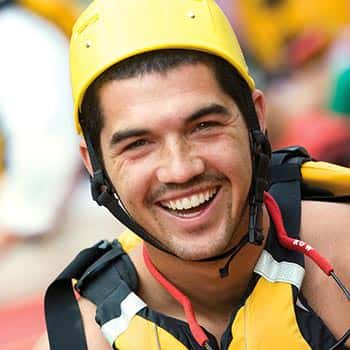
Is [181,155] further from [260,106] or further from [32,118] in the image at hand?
[32,118]

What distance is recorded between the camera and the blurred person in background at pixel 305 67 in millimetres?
5180

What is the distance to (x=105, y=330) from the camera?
2.31 m

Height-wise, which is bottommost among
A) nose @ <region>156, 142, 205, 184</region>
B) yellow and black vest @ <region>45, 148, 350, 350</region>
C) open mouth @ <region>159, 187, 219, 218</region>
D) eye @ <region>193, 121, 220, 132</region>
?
yellow and black vest @ <region>45, 148, 350, 350</region>

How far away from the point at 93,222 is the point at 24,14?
1.04 m

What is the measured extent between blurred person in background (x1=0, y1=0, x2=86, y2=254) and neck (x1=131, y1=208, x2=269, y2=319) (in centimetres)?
241

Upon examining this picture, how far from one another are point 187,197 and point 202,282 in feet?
0.96

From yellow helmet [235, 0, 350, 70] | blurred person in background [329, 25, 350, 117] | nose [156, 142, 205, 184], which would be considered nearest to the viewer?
nose [156, 142, 205, 184]

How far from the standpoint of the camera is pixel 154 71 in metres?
2.17

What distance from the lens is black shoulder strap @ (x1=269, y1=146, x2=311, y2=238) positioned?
95.3 inches

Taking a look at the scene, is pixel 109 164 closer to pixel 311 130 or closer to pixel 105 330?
pixel 105 330

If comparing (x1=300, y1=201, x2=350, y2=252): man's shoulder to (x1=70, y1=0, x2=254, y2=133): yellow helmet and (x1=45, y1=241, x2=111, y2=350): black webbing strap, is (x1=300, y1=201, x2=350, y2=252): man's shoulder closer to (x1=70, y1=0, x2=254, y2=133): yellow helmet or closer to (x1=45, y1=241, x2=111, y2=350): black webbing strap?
(x1=70, y1=0, x2=254, y2=133): yellow helmet

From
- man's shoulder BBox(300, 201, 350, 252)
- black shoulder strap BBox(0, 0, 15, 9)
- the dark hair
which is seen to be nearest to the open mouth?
the dark hair

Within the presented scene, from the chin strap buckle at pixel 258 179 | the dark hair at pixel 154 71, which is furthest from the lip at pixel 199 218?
the dark hair at pixel 154 71

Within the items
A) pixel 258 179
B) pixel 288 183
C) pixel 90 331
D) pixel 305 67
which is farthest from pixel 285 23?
pixel 90 331
